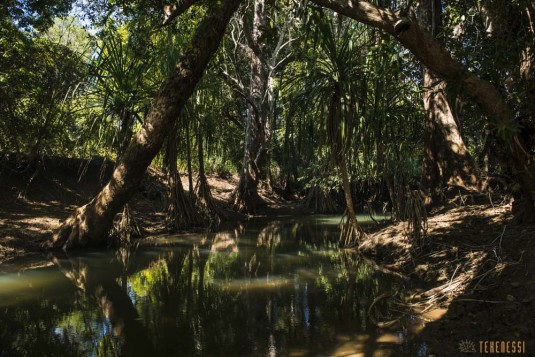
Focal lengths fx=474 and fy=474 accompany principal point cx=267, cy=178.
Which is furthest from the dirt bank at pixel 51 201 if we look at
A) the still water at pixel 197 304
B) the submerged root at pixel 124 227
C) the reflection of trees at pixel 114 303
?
the reflection of trees at pixel 114 303

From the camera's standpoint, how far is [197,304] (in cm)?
525

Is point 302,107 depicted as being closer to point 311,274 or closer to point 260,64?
point 311,274

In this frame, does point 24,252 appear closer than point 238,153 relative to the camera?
Yes

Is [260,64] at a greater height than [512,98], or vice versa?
[260,64]

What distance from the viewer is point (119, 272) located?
7082mm

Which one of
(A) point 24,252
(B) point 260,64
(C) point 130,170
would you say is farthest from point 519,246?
(B) point 260,64

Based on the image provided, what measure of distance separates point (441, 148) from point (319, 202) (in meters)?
8.84

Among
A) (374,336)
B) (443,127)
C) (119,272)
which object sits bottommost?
(374,336)

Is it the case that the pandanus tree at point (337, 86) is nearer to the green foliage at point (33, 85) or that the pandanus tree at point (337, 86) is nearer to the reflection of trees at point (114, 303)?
the reflection of trees at point (114, 303)

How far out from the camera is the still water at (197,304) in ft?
12.8

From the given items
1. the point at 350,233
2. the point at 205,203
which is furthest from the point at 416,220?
the point at 205,203

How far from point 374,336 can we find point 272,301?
1.53m

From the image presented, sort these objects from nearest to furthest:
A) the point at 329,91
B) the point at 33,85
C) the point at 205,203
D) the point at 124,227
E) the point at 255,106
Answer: the point at 329,91
the point at 124,227
the point at 33,85
the point at 205,203
the point at 255,106

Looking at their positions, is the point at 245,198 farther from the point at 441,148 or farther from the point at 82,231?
the point at 441,148
